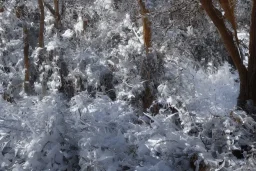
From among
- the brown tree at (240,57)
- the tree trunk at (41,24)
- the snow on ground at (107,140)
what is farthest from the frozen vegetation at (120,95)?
the brown tree at (240,57)

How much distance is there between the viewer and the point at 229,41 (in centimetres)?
483

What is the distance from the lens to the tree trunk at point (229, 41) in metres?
4.69

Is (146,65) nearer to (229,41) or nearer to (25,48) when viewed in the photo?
(25,48)

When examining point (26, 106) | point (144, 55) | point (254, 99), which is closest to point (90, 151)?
point (26, 106)

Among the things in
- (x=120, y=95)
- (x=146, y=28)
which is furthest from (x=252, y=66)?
(x=146, y=28)

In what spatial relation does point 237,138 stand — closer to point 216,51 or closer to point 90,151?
point 90,151

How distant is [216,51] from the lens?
421 inches

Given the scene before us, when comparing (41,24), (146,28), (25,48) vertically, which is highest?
(41,24)

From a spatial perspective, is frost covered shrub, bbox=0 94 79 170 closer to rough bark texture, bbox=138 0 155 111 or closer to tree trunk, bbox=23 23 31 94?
rough bark texture, bbox=138 0 155 111

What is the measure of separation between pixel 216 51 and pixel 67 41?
4611mm

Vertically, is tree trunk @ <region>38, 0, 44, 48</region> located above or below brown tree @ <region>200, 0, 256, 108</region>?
above

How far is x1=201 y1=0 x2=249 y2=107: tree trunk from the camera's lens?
469cm

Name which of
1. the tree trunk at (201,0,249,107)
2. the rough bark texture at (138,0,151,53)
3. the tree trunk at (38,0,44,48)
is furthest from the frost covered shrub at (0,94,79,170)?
the tree trunk at (38,0,44,48)

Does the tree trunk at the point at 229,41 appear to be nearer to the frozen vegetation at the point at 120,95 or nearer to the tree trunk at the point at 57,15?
the frozen vegetation at the point at 120,95
